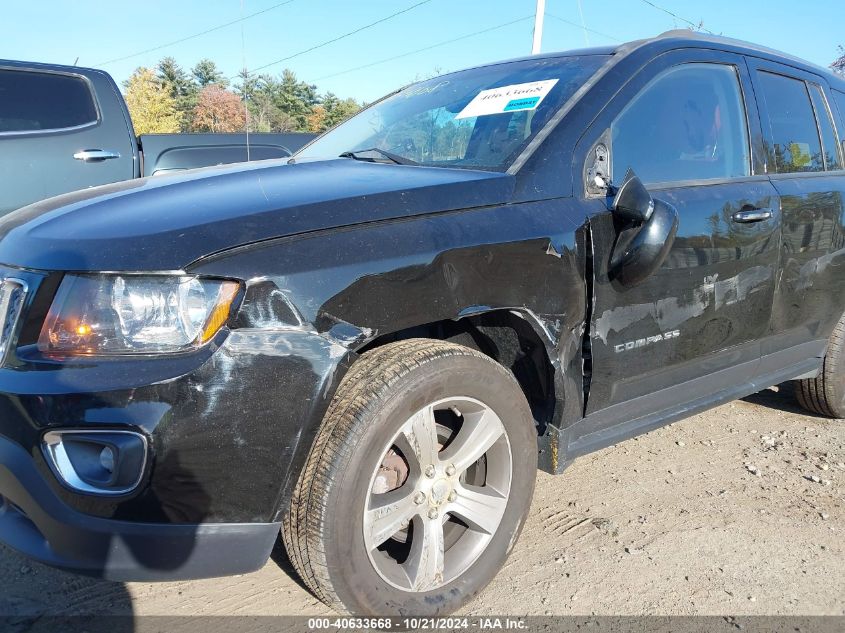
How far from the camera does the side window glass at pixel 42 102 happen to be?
4.57 m

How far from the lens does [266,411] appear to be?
5.58ft

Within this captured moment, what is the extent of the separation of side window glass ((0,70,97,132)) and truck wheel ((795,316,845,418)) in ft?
16.1

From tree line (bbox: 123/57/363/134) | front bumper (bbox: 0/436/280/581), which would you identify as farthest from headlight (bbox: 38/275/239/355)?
tree line (bbox: 123/57/363/134)

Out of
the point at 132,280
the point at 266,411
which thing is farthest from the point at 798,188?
the point at 132,280

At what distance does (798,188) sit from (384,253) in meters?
2.31

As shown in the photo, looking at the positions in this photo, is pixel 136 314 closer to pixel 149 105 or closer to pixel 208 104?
pixel 149 105

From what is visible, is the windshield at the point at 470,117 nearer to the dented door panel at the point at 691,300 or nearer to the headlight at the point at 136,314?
the dented door panel at the point at 691,300

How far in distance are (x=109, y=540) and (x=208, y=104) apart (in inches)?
1765

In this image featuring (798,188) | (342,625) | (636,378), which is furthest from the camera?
(798,188)

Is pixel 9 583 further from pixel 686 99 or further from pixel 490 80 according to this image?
pixel 686 99

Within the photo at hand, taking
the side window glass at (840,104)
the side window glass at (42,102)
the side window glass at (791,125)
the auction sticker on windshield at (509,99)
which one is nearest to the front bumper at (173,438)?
the auction sticker on windshield at (509,99)

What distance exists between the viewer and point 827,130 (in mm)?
3623

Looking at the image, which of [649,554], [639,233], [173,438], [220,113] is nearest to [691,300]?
[639,233]

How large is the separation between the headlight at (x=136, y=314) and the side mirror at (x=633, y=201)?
1310 mm
